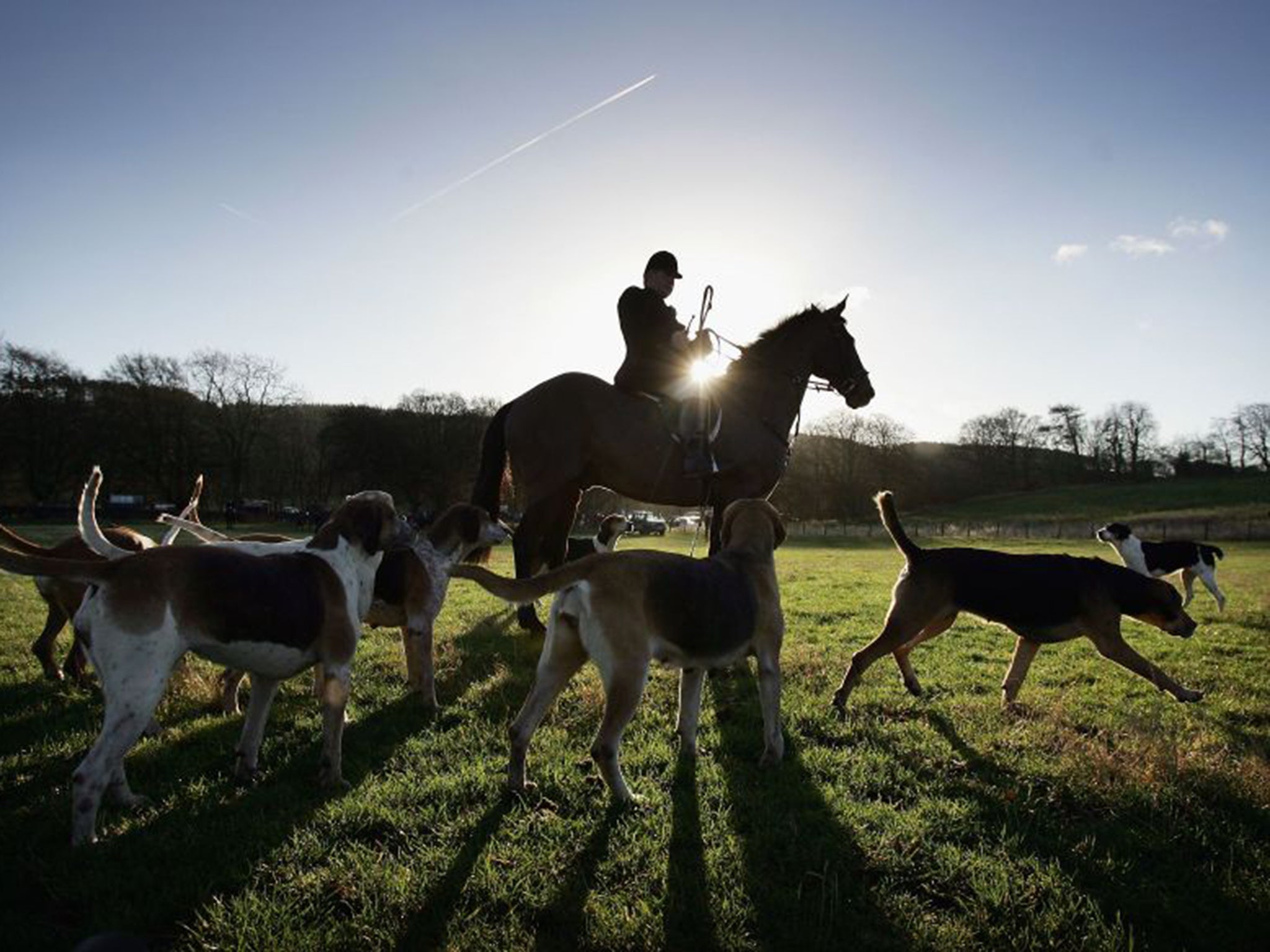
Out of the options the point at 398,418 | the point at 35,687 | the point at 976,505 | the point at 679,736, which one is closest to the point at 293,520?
the point at 398,418

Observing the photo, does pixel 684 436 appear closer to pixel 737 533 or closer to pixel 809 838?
pixel 737 533

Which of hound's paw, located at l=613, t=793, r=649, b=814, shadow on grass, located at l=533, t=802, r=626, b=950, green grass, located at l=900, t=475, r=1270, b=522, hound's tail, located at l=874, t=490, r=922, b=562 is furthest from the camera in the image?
green grass, located at l=900, t=475, r=1270, b=522

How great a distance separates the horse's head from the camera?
9094 mm

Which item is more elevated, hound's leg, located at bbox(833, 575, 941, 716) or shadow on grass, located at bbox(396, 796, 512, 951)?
hound's leg, located at bbox(833, 575, 941, 716)

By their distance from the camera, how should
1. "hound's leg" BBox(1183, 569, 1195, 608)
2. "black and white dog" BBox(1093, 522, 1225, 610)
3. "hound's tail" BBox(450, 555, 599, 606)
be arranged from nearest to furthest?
"hound's tail" BBox(450, 555, 599, 606) → "black and white dog" BBox(1093, 522, 1225, 610) → "hound's leg" BBox(1183, 569, 1195, 608)

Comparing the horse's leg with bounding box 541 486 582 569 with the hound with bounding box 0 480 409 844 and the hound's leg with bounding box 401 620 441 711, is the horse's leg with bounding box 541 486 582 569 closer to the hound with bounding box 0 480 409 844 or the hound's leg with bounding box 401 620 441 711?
the hound's leg with bounding box 401 620 441 711

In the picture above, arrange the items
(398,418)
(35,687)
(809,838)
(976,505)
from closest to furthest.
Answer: (809,838), (35,687), (398,418), (976,505)

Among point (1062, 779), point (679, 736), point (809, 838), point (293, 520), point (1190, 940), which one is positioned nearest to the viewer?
point (1190, 940)

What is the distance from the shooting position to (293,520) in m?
53.9

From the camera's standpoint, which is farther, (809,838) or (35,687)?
(35,687)

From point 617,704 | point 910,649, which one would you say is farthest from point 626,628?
point 910,649

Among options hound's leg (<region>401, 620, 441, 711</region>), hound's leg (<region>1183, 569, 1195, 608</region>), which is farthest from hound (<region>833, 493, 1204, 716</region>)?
hound's leg (<region>1183, 569, 1195, 608</region>)

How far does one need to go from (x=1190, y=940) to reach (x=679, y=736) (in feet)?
9.51

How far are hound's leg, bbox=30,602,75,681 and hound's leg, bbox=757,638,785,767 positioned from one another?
6.58 m
